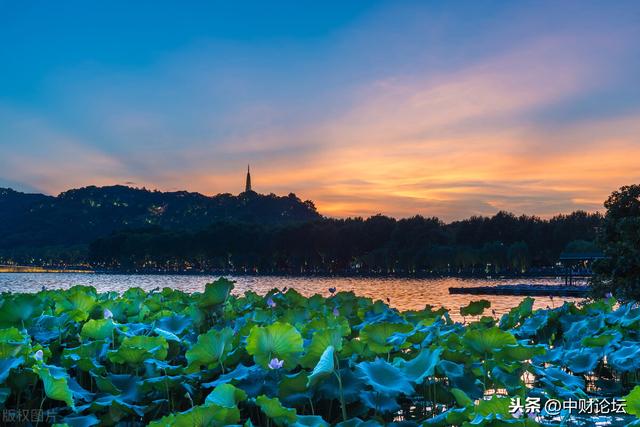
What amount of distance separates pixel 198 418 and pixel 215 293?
319cm

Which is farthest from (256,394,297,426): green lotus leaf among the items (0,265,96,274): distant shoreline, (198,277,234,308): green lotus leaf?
(0,265,96,274): distant shoreline

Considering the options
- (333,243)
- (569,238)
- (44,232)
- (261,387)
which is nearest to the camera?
(261,387)

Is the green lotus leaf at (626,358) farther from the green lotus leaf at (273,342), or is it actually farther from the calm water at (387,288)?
the calm water at (387,288)

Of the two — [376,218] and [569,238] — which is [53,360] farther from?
[376,218]

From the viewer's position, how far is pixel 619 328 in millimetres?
5930

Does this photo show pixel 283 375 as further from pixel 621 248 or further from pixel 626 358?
pixel 621 248

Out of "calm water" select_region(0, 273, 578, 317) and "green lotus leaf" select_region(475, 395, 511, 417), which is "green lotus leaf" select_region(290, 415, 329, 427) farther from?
"calm water" select_region(0, 273, 578, 317)

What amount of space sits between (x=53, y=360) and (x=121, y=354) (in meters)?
1.11

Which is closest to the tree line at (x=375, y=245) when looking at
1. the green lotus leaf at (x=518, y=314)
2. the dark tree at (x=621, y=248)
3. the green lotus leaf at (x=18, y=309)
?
the dark tree at (x=621, y=248)

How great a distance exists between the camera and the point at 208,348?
3570mm

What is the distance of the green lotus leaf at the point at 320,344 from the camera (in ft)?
10.3

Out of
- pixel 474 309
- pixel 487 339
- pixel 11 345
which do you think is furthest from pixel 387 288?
pixel 11 345

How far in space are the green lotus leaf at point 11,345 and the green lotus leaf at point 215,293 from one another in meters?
2.11

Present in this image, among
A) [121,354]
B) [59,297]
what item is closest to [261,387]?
[121,354]
